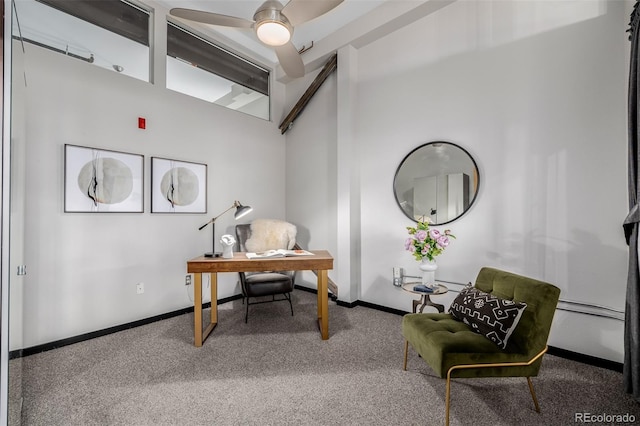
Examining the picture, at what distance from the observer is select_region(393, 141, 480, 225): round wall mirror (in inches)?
111

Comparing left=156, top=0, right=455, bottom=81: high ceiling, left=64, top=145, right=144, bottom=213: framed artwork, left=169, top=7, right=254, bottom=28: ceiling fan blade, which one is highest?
left=156, top=0, right=455, bottom=81: high ceiling

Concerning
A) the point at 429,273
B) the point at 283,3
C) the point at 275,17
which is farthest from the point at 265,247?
the point at 283,3

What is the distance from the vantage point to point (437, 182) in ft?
9.82

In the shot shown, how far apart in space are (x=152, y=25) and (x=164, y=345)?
3349 millimetres

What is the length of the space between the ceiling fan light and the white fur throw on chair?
212 centimetres

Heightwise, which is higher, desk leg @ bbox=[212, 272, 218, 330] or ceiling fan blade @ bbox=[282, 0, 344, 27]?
ceiling fan blade @ bbox=[282, 0, 344, 27]

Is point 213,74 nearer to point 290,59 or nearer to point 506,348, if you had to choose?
point 290,59

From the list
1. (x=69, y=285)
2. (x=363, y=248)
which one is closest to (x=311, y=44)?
(x=363, y=248)

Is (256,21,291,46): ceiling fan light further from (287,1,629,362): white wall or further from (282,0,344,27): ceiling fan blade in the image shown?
(287,1,629,362): white wall

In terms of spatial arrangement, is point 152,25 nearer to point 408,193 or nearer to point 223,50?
point 223,50

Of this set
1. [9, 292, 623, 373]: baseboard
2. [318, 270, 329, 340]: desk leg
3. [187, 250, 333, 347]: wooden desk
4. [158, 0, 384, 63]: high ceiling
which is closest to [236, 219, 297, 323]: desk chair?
[187, 250, 333, 347]: wooden desk

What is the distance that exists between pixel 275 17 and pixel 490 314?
2.43 meters

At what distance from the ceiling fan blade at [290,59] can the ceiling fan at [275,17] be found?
0.03 metres

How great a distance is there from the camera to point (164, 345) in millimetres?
2543
